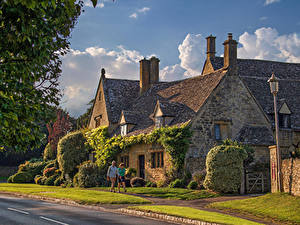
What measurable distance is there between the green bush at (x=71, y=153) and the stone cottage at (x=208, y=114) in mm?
2995

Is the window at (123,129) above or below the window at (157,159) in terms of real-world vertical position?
above

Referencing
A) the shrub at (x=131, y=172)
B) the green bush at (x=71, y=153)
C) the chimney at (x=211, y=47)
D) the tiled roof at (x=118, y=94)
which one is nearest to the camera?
the shrub at (x=131, y=172)

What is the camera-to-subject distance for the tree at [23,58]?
28.1ft

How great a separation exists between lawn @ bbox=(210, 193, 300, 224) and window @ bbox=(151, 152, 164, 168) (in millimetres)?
11158

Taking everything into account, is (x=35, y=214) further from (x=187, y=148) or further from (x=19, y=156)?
(x=19, y=156)

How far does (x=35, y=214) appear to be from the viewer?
16.4 m

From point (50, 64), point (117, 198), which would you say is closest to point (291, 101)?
point (117, 198)

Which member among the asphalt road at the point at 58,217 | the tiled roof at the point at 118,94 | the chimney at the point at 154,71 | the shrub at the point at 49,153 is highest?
the chimney at the point at 154,71

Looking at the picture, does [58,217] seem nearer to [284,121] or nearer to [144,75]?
[284,121]

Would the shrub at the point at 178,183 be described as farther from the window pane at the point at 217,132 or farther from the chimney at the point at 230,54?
the chimney at the point at 230,54

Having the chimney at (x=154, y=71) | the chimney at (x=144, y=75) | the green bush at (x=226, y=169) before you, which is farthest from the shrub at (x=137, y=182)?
the chimney at (x=154, y=71)

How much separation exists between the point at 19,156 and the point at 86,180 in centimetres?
3211

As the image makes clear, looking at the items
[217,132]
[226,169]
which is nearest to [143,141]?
[217,132]

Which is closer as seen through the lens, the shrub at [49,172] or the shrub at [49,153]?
the shrub at [49,172]
